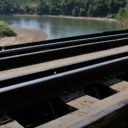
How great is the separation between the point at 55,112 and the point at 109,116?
76 centimetres

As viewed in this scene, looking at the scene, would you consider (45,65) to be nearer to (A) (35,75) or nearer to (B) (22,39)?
(A) (35,75)

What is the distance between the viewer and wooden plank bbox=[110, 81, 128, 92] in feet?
11.7

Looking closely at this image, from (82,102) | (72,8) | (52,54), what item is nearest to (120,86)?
(82,102)

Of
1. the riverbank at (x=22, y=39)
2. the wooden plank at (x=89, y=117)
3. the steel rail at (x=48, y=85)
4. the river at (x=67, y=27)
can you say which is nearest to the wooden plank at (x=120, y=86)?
the steel rail at (x=48, y=85)

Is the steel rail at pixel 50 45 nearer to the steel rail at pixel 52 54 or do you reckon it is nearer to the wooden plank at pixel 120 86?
the steel rail at pixel 52 54

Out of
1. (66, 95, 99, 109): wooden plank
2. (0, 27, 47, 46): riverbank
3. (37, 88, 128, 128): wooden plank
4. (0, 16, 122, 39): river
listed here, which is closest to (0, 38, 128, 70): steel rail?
(66, 95, 99, 109): wooden plank

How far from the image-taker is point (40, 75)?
3084 mm

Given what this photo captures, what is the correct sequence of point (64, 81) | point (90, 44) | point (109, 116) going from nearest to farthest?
point (109, 116), point (64, 81), point (90, 44)

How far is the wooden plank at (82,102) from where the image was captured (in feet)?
9.79

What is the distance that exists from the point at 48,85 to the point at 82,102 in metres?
0.58

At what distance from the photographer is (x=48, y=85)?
2658 millimetres

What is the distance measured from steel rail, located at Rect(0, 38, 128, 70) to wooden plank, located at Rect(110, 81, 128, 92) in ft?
5.70

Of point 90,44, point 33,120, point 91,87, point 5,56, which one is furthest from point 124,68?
point 90,44

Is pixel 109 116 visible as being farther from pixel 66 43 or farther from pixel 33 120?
pixel 66 43
